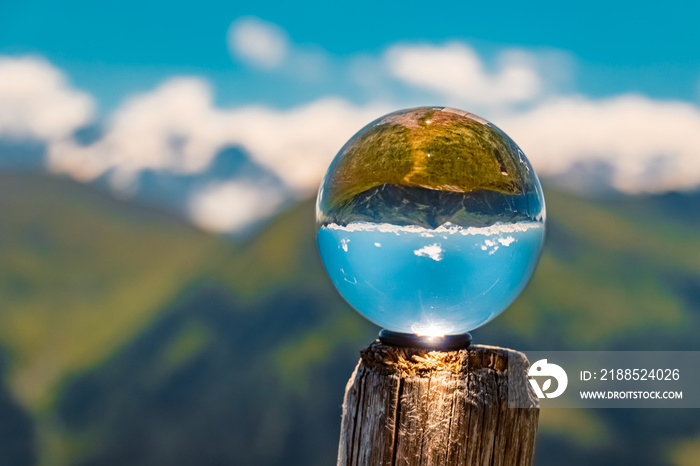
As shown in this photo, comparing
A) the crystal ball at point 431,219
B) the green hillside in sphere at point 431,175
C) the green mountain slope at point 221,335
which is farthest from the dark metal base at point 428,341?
the green mountain slope at point 221,335

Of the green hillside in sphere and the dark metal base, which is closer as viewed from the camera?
the green hillside in sphere

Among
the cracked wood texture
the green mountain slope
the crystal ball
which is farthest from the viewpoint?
the green mountain slope

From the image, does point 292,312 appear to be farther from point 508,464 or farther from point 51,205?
point 508,464

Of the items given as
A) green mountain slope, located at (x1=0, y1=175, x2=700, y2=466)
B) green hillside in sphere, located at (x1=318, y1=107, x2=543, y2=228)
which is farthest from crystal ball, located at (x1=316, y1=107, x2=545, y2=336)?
green mountain slope, located at (x1=0, y1=175, x2=700, y2=466)

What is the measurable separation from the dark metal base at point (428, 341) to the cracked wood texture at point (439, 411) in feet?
0.07

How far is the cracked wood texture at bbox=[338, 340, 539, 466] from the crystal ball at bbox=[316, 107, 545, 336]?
0.35 ft

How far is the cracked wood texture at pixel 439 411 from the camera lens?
1.68m

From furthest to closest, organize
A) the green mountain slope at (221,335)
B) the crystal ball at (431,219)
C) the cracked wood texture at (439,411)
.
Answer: the green mountain slope at (221,335), the cracked wood texture at (439,411), the crystal ball at (431,219)

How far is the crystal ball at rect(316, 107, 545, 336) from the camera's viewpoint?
A: 156 centimetres

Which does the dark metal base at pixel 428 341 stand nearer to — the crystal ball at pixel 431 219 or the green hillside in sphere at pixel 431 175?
the crystal ball at pixel 431 219

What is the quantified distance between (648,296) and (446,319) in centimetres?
610

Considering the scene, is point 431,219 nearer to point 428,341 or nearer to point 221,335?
point 428,341

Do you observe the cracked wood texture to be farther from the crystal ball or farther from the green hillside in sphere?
the green hillside in sphere

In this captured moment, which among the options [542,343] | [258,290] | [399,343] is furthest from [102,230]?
[399,343]
